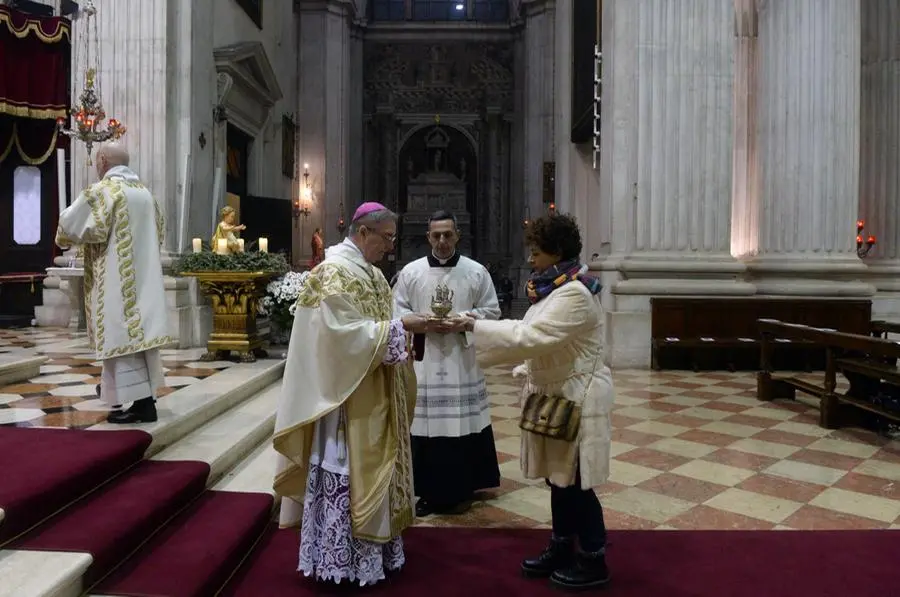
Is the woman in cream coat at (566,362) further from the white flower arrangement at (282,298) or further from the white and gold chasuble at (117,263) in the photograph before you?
the white flower arrangement at (282,298)

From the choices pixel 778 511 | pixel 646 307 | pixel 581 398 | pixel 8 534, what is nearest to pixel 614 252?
pixel 646 307

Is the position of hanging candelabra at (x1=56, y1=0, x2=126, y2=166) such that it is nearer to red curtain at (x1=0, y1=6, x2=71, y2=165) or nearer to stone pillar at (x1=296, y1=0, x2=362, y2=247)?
red curtain at (x1=0, y1=6, x2=71, y2=165)

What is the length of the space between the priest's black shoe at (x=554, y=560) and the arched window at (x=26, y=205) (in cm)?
1306

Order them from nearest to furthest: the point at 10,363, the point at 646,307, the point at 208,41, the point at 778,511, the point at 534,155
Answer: the point at 778,511 < the point at 10,363 < the point at 646,307 < the point at 208,41 < the point at 534,155

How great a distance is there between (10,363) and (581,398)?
542 centimetres

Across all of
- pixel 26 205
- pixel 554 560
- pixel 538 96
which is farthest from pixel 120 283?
pixel 538 96

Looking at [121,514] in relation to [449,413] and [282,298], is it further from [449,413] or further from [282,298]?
[282,298]

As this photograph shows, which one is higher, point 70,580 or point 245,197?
point 245,197

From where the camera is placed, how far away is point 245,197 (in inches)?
509

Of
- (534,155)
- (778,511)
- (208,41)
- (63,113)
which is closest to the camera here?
(778,511)

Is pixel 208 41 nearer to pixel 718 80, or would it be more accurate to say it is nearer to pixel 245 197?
pixel 245 197

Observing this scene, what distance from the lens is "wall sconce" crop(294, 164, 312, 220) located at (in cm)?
1920

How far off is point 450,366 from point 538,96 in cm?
1880

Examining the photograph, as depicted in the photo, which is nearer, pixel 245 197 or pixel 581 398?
pixel 581 398
